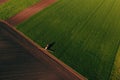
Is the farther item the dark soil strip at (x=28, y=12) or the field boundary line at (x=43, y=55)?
the dark soil strip at (x=28, y=12)

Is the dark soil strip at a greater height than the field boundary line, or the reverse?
the dark soil strip

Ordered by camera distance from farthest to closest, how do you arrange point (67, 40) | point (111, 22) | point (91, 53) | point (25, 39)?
point (111, 22), point (67, 40), point (91, 53), point (25, 39)

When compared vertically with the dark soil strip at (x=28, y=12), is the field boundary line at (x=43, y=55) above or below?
below

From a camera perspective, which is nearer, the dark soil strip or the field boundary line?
the field boundary line

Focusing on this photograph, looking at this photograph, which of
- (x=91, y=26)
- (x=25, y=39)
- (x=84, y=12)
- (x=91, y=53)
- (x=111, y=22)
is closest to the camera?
(x=25, y=39)

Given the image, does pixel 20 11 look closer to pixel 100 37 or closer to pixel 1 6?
pixel 1 6

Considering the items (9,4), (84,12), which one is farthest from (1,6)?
(84,12)

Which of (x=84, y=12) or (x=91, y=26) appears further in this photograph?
(x=84, y=12)

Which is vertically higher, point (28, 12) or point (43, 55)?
point (28, 12)
